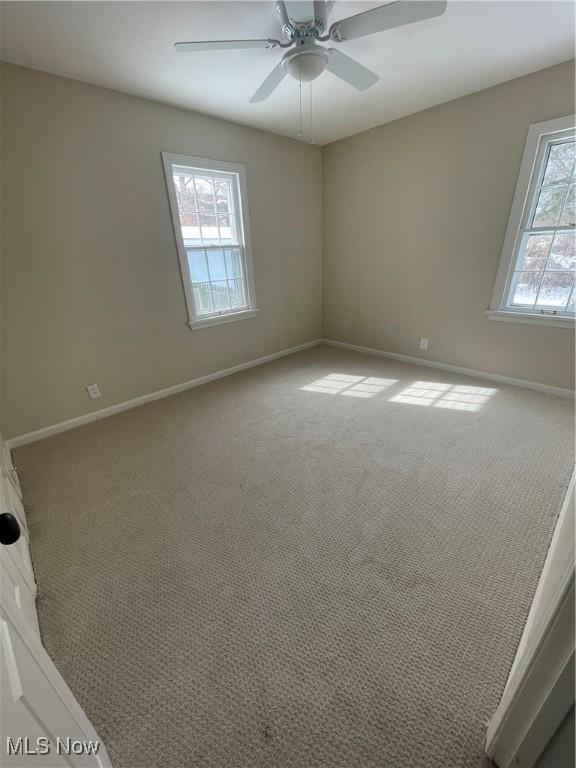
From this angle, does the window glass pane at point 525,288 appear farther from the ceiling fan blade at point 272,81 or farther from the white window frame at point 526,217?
the ceiling fan blade at point 272,81

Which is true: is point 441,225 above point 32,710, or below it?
above

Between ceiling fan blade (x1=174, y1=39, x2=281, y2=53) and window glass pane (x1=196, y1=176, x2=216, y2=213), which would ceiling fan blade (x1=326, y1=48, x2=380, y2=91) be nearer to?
ceiling fan blade (x1=174, y1=39, x2=281, y2=53)

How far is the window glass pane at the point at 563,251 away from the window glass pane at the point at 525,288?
0.45ft

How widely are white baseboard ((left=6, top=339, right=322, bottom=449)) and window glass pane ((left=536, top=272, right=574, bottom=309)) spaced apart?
2753 millimetres

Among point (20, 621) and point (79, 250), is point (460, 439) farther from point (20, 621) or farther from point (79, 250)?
point (79, 250)

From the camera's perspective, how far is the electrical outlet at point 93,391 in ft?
8.94

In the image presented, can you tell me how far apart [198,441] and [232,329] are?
1.56 m

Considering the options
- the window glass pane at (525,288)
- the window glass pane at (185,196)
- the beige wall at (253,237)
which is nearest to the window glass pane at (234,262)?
the beige wall at (253,237)

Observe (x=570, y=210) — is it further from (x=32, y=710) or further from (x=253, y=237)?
(x=32, y=710)

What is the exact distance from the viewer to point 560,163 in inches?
99.1

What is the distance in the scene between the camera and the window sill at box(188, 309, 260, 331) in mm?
3225

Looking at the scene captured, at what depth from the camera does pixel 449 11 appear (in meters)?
1.71

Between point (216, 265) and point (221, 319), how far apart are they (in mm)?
555

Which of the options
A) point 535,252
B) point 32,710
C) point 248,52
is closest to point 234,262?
point 248,52
